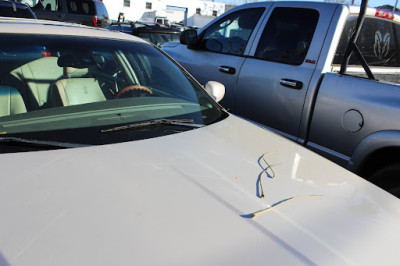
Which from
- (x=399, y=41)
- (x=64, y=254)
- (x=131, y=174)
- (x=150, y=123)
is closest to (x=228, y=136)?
(x=150, y=123)

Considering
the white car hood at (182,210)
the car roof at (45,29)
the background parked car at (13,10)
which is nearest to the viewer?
the white car hood at (182,210)

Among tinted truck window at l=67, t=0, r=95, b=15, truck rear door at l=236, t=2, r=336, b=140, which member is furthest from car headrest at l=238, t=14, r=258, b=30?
tinted truck window at l=67, t=0, r=95, b=15

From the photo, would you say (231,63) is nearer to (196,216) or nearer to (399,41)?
(399,41)

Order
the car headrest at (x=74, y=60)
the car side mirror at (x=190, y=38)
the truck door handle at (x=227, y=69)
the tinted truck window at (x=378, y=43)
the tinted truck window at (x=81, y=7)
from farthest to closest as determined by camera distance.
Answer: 1. the tinted truck window at (x=81, y=7)
2. the car side mirror at (x=190, y=38)
3. the truck door handle at (x=227, y=69)
4. the tinted truck window at (x=378, y=43)
5. the car headrest at (x=74, y=60)

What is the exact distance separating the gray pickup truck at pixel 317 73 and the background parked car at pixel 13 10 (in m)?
4.96

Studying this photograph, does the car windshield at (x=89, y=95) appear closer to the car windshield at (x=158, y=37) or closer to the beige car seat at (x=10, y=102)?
the beige car seat at (x=10, y=102)

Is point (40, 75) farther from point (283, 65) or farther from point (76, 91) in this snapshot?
point (283, 65)

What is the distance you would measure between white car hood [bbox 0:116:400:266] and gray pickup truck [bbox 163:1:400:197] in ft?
3.07

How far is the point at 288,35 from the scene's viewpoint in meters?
3.62

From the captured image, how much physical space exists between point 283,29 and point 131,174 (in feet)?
9.06

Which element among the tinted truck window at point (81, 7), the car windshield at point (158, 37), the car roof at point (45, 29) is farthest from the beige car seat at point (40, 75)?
the tinted truck window at point (81, 7)

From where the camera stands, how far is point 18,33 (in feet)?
Result: 6.64

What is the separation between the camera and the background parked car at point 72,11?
11.5 m

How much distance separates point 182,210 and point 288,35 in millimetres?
2819
